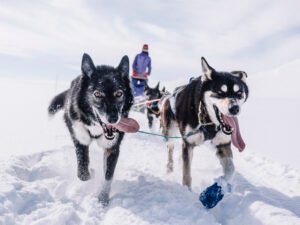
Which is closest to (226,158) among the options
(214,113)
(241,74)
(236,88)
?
(214,113)

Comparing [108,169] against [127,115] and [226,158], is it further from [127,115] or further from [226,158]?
[226,158]

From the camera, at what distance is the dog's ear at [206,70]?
3.63m

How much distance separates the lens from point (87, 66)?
343 cm

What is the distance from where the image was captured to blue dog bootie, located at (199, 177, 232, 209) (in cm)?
321

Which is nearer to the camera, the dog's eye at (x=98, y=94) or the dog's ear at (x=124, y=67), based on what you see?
the dog's eye at (x=98, y=94)

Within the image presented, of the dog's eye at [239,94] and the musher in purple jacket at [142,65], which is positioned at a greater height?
the musher in purple jacket at [142,65]

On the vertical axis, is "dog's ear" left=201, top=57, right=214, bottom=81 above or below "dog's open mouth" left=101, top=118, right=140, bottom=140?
above

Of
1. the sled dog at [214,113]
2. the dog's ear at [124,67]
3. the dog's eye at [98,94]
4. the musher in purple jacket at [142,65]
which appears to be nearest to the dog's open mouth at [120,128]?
the dog's eye at [98,94]

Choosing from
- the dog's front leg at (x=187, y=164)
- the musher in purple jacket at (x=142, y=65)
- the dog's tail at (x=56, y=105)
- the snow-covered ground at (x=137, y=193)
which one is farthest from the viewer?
the musher in purple jacket at (x=142, y=65)

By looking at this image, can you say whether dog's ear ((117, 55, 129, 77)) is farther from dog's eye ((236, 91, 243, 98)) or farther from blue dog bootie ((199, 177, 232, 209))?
blue dog bootie ((199, 177, 232, 209))

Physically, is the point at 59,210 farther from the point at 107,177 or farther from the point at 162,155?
the point at 162,155

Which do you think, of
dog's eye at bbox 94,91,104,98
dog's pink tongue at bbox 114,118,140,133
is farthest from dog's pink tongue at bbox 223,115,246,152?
dog's eye at bbox 94,91,104,98

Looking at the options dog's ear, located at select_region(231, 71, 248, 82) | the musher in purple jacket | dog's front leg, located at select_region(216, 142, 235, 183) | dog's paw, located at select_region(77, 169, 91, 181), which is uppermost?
the musher in purple jacket

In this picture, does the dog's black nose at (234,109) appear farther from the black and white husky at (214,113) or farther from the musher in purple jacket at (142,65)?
the musher in purple jacket at (142,65)
